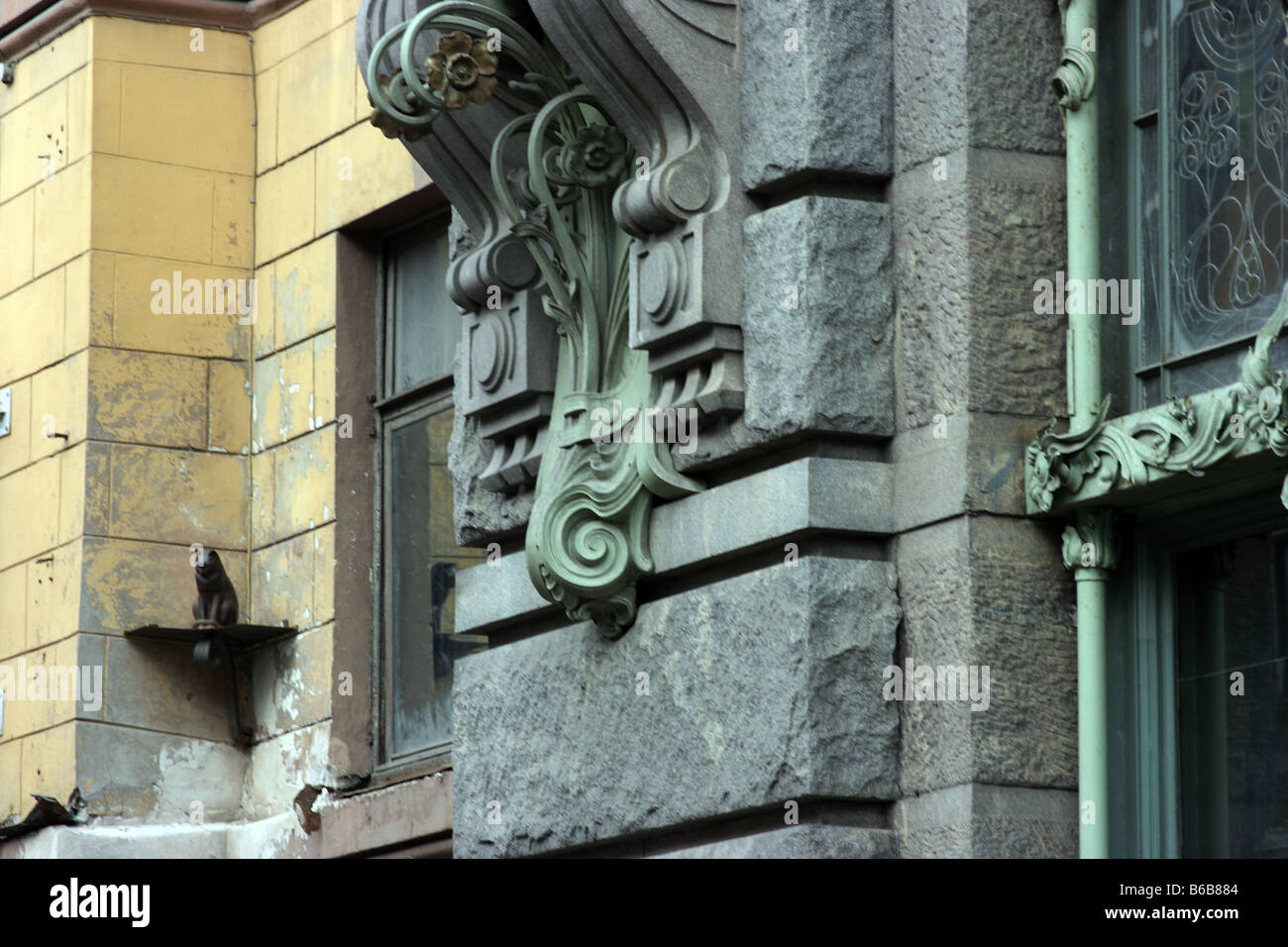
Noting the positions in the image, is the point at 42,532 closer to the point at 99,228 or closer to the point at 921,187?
the point at 99,228

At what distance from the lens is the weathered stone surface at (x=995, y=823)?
564 centimetres

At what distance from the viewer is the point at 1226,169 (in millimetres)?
5691

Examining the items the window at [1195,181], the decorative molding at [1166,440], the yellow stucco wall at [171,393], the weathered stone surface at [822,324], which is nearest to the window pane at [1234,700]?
the decorative molding at [1166,440]

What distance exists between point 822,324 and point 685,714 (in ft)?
3.15

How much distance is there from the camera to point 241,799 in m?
10.1

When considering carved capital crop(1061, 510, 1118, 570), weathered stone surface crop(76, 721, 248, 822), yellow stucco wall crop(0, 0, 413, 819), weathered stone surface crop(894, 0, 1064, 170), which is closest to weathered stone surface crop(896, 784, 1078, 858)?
carved capital crop(1061, 510, 1118, 570)

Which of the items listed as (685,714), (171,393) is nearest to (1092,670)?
(685,714)

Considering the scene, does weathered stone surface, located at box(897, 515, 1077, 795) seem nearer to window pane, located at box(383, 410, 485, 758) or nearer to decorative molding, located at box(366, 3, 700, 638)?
decorative molding, located at box(366, 3, 700, 638)

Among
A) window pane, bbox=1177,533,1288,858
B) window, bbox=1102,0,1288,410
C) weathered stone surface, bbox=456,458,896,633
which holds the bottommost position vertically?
window pane, bbox=1177,533,1288,858

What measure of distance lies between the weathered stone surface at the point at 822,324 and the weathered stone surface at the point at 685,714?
1.12ft

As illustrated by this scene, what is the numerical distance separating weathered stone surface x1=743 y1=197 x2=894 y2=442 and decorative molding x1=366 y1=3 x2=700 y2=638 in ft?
1.04

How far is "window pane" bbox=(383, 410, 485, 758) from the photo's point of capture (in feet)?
30.8

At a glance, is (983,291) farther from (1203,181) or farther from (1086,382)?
(1203,181)

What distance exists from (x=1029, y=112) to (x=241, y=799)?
16.8 ft
